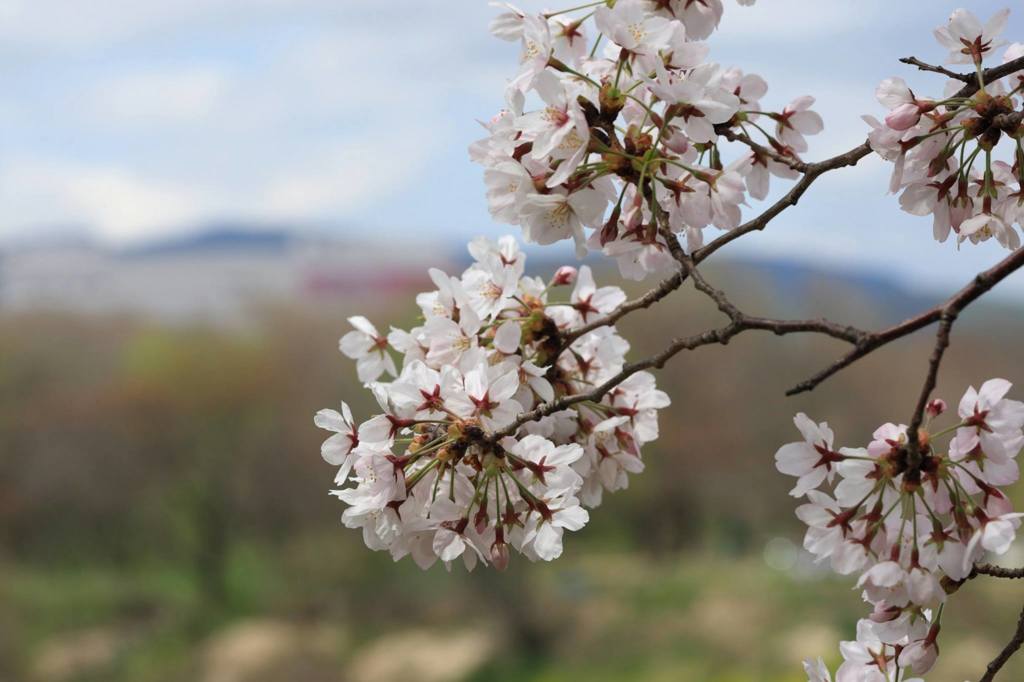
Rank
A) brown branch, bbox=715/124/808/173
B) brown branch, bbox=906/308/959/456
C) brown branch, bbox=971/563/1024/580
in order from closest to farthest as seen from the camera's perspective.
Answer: brown branch, bbox=906/308/959/456 < brown branch, bbox=971/563/1024/580 < brown branch, bbox=715/124/808/173

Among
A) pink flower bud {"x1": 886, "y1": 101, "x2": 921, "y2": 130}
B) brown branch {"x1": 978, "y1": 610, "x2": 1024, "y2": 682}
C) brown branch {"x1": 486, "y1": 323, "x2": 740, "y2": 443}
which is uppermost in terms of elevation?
pink flower bud {"x1": 886, "y1": 101, "x2": 921, "y2": 130}

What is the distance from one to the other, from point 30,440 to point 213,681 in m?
3.67

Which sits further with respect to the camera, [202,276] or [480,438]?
[202,276]

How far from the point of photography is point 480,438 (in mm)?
595

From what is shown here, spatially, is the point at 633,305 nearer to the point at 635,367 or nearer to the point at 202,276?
the point at 635,367

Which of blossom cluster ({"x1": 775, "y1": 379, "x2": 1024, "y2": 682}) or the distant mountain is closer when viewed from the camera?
blossom cluster ({"x1": 775, "y1": 379, "x2": 1024, "y2": 682})

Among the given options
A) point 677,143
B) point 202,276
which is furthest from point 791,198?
point 202,276

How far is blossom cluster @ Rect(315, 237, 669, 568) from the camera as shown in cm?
60

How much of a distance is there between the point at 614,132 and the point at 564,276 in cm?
17

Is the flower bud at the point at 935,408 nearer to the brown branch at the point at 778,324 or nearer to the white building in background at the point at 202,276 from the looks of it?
the brown branch at the point at 778,324

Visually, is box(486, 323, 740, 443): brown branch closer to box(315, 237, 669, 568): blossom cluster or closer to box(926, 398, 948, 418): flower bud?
box(315, 237, 669, 568): blossom cluster

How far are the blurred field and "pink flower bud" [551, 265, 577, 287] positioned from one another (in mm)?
8411

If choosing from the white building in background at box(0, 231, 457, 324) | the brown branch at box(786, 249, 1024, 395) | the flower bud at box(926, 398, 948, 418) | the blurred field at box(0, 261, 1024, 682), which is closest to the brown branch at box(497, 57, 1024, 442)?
the brown branch at box(786, 249, 1024, 395)

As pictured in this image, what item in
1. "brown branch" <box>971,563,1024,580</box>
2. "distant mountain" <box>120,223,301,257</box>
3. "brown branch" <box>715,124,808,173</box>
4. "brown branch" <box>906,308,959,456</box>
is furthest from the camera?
"distant mountain" <box>120,223,301,257</box>
